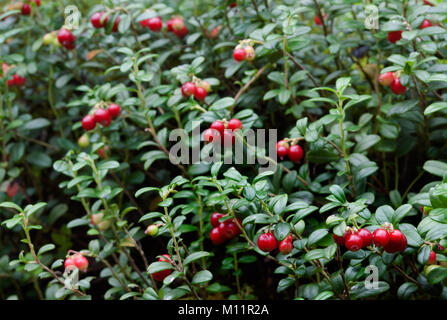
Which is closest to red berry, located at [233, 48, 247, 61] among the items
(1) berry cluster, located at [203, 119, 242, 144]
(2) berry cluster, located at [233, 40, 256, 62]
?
(2) berry cluster, located at [233, 40, 256, 62]

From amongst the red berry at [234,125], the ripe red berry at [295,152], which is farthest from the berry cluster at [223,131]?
the ripe red berry at [295,152]

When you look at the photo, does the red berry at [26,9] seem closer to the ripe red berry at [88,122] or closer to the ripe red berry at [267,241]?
the ripe red berry at [88,122]

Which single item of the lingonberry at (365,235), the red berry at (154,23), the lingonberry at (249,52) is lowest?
the lingonberry at (365,235)

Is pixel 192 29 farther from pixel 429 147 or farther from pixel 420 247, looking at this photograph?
pixel 420 247

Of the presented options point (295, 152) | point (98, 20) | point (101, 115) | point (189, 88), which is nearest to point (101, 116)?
point (101, 115)

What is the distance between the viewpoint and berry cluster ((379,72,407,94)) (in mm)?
1378

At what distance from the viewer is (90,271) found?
1.76m

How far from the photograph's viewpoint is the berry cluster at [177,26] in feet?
6.10

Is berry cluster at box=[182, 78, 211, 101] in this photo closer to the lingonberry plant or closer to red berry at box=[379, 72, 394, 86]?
the lingonberry plant

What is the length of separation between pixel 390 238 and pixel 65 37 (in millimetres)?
1470

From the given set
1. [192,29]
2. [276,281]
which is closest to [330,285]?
[276,281]

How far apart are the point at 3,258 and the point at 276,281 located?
1087 mm

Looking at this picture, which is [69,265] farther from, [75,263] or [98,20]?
[98,20]

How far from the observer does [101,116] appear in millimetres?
1524
